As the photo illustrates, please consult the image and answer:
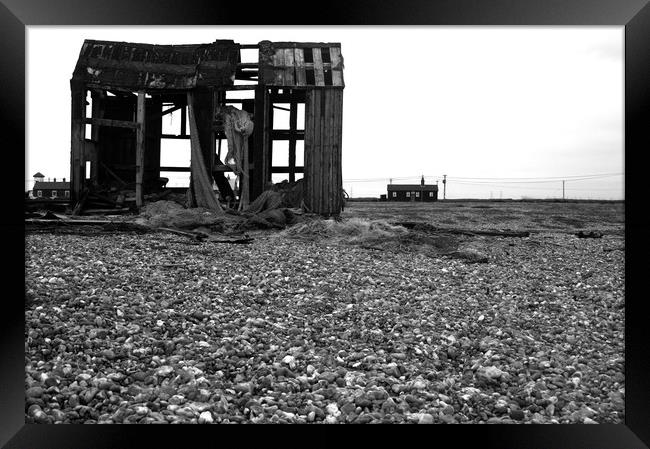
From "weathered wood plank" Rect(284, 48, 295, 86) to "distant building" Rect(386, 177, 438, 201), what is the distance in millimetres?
26939

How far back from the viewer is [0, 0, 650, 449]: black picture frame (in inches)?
127

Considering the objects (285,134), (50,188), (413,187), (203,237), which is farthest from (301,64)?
(413,187)

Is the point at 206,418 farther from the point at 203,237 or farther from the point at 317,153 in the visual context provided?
the point at 317,153

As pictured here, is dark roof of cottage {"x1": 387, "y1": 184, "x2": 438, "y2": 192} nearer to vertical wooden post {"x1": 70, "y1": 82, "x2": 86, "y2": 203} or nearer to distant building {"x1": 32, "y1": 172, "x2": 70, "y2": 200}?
distant building {"x1": 32, "y1": 172, "x2": 70, "y2": 200}

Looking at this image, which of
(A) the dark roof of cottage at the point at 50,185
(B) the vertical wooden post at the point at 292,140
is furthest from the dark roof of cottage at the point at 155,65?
(A) the dark roof of cottage at the point at 50,185

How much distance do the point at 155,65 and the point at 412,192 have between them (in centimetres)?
2926

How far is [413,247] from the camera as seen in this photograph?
35.6 ft

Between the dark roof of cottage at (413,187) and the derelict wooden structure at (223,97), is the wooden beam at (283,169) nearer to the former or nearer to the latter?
the derelict wooden structure at (223,97)

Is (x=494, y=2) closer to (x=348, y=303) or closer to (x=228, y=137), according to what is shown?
(x=348, y=303)

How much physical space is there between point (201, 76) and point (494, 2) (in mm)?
14355

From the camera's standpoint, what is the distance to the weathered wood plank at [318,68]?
1599 centimetres

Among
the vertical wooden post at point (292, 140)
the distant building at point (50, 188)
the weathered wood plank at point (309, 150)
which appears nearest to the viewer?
the weathered wood plank at point (309, 150)

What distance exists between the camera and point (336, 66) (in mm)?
16359

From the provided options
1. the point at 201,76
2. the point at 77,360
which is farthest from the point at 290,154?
the point at 77,360
